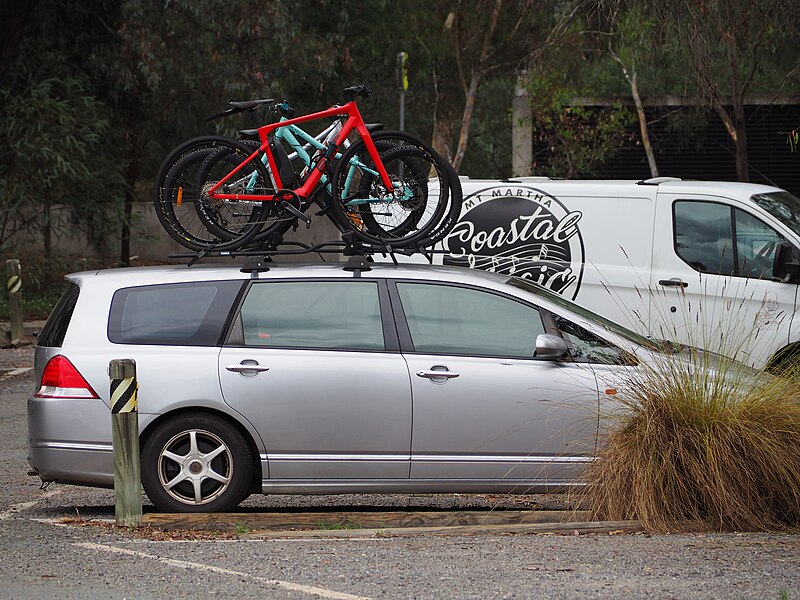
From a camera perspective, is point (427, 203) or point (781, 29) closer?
point (427, 203)

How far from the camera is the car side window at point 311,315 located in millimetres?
8031

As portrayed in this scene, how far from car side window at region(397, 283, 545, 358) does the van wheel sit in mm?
1329

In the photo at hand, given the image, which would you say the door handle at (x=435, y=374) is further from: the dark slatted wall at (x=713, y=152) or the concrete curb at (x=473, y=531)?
the dark slatted wall at (x=713, y=152)

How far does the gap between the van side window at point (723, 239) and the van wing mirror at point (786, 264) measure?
15cm

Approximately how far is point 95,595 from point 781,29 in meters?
8.22

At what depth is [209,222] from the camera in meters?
9.00

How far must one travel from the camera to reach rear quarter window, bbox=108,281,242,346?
8.09m

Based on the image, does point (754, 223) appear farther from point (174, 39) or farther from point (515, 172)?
point (515, 172)

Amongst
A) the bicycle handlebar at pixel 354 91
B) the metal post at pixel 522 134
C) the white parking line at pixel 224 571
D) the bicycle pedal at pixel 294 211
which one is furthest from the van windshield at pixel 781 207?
the metal post at pixel 522 134

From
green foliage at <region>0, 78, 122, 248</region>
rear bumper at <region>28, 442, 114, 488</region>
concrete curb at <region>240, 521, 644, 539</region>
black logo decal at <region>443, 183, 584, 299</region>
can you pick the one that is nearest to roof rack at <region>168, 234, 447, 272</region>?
rear bumper at <region>28, 442, 114, 488</region>

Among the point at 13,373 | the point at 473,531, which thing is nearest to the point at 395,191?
the point at 473,531

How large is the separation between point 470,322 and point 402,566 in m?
2.09

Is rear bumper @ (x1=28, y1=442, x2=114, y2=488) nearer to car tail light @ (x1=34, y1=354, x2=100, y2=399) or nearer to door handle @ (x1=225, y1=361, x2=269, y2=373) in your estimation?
car tail light @ (x1=34, y1=354, x2=100, y2=399)

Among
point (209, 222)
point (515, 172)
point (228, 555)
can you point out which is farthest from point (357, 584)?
point (515, 172)
